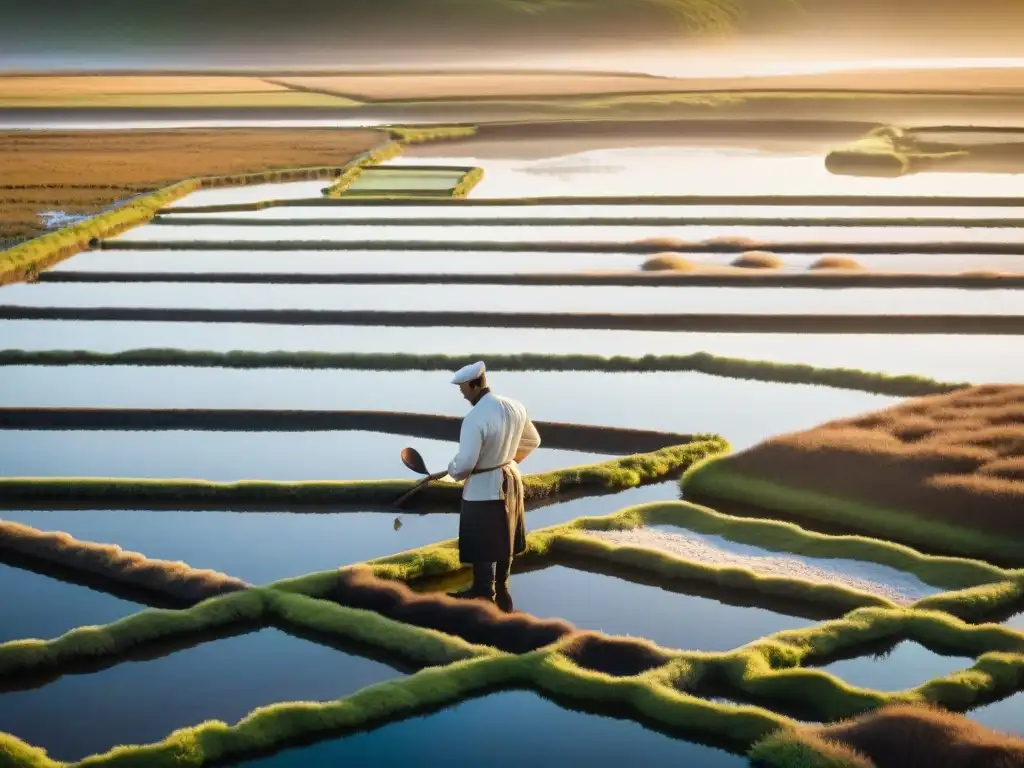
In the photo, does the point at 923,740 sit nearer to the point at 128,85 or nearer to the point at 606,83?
the point at 606,83

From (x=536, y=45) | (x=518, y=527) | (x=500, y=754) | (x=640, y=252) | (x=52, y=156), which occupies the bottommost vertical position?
(x=500, y=754)

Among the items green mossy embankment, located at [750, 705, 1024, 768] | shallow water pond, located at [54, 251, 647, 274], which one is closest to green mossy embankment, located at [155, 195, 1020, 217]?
shallow water pond, located at [54, 251, 647, 274]

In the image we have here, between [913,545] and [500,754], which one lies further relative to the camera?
[913,545]

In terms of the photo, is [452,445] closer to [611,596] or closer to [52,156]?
[611,596]

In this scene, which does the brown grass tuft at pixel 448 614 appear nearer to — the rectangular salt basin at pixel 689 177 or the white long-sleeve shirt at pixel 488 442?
the white long-sleeve shirt at pixel 488 442

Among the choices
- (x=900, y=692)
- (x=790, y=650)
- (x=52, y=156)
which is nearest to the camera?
(x=900, y=692)

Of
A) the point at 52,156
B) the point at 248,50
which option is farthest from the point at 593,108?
the point at 248,50

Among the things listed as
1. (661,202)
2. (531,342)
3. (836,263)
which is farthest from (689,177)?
(531,342)

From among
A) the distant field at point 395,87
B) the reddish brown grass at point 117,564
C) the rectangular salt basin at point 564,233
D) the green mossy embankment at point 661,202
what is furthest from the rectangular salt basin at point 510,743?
the distant field at point 395,87
